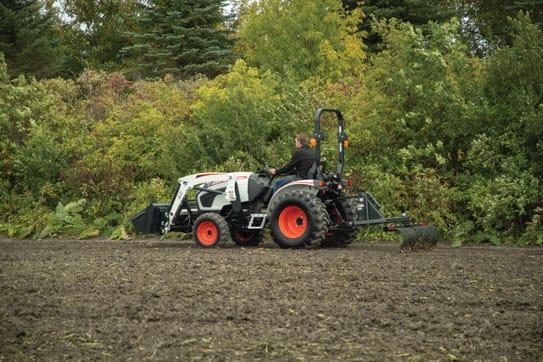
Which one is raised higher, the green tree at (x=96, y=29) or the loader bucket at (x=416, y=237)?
the green tree at (x=96, y=29)

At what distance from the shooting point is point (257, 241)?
13.6 m

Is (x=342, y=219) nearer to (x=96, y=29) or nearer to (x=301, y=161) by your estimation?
(x=301, y=161)

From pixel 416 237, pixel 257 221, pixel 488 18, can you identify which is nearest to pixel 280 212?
pixel 257 221

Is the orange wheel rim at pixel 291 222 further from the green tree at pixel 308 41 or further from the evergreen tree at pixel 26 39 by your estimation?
the evergreen tree at pixel 26 39

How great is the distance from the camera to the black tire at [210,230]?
41.8 feet

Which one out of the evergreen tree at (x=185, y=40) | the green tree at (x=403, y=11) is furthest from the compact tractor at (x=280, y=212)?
the green tree at (x=403, y=11)

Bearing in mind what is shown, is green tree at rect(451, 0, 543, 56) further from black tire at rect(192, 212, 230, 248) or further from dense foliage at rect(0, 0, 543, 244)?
black tire at rect(192, 212, 230, 248)

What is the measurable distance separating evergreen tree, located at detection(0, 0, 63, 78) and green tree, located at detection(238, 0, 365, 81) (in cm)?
1131

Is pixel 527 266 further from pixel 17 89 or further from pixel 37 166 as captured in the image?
pixel 17 89

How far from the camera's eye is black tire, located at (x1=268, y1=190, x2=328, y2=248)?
11875 millimetres

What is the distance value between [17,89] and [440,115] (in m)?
11.1

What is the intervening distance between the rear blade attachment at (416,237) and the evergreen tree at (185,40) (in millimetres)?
22983

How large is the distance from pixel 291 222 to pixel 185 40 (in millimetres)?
24692

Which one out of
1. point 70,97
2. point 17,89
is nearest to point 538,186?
point 17,89
